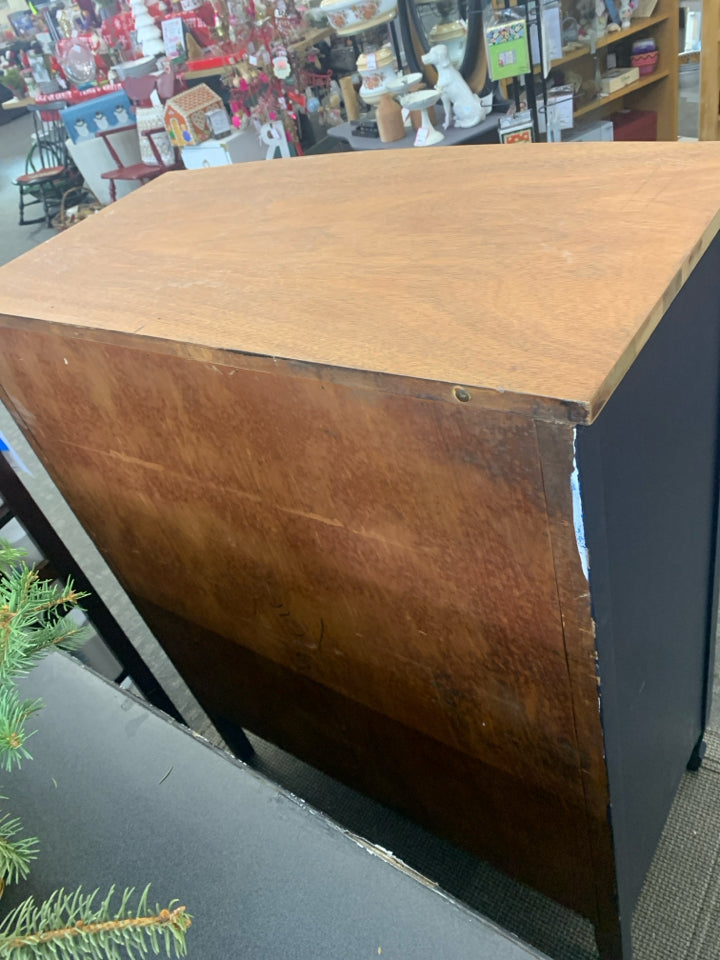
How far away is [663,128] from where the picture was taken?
2.41m

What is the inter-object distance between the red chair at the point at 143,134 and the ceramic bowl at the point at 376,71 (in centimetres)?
154

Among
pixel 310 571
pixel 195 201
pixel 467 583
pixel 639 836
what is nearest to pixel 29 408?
pixel 195 201

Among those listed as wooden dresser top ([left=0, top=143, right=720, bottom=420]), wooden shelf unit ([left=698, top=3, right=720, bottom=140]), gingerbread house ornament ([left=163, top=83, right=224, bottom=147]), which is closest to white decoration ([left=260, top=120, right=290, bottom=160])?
gingerbread house ornament ([left=163, top=83, right=224, bottom=147])

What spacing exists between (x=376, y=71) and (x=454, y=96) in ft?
0.72

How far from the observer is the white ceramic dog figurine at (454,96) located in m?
1.77

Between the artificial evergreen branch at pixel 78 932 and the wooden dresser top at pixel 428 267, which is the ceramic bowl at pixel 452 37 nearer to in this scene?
the wooden dresser top at pixel 428 267

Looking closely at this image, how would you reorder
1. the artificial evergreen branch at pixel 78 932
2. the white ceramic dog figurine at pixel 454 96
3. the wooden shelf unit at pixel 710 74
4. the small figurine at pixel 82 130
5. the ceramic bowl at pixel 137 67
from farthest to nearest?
the small figurine at pixel 82 130 < the ceramic bowl at pixel 137 67 < the wooden shelf unit at pixel 710 74 < the white ceramic dog figurine at pixel 454 96 < the artificial evergreen branch at pixel 78 932

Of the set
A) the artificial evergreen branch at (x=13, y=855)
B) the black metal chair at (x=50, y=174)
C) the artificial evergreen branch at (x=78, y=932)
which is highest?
the artificial evergreen branch at (x=78, y=932)

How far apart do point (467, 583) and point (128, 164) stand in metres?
4.43

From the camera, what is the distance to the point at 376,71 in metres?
1.85

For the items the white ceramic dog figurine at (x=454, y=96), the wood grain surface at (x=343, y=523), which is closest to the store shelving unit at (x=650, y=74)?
the white ceramic dog figurine at (x=454, y=96)

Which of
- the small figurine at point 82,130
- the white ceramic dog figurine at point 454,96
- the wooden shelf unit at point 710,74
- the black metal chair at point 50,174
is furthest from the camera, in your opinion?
the black metal chair at point 50,174

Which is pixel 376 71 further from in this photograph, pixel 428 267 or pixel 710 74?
pixel 428 267

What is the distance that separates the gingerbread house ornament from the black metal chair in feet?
7.03
